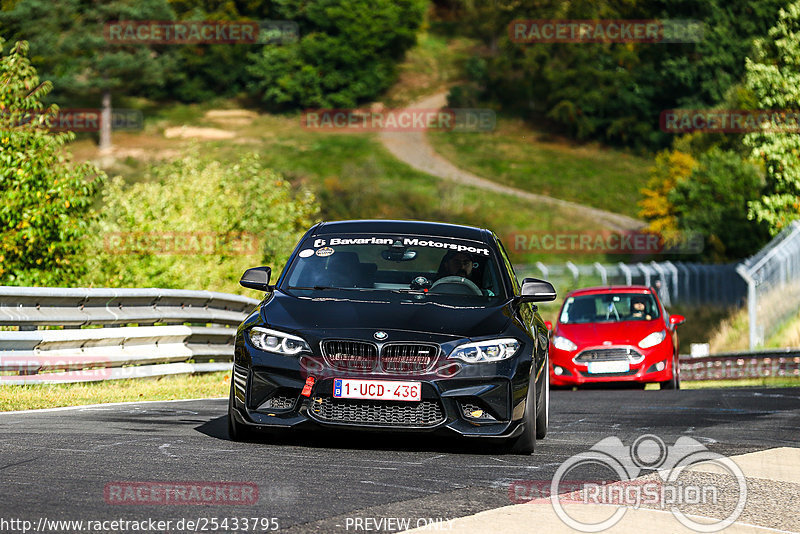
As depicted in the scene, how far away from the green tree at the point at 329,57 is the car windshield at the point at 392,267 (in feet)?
323

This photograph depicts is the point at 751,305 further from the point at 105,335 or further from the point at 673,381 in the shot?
the point at 105,335

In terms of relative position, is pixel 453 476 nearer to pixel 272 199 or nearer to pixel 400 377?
pixel 400 377

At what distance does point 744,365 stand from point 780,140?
15.7 meters

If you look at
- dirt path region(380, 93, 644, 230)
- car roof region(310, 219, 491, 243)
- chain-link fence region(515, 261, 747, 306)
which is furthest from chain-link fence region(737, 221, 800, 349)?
dirt path region(380, 93, 644, 230)

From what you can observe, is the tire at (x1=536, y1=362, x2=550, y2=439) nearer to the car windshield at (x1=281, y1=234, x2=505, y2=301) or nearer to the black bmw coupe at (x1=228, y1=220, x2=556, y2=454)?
the black bmw coupe at (x1=228, y1=220, x2=556, y2=454)

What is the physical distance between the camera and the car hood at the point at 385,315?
26.8ft

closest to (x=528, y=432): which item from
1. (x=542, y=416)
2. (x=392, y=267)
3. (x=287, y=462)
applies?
(x=542, y=416)

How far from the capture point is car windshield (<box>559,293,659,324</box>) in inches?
766

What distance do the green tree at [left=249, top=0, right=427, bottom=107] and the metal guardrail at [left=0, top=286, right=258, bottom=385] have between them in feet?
302

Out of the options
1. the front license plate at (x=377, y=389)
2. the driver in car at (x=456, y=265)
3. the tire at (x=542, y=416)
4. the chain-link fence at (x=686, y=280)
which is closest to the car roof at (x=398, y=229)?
the driver in car at (x=456, y=265)

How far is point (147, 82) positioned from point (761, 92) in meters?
71.7

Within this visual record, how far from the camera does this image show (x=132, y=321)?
14.4 metres

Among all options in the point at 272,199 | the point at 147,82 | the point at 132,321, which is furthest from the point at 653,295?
the point at 147,82

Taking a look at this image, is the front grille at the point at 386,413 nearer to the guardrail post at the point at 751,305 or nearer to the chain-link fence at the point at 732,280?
the chain-link fence at the point at 732,280
